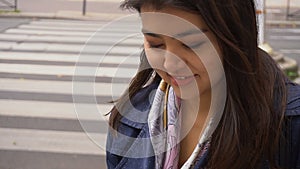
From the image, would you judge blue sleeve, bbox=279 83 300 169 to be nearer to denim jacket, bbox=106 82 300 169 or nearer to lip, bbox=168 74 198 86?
denim jacket, bbox=106 82 300 169

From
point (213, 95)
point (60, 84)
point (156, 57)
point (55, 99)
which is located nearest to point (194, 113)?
point (213, 95)

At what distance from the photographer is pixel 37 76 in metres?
7.63

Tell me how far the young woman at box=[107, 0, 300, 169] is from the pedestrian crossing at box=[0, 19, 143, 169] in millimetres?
166

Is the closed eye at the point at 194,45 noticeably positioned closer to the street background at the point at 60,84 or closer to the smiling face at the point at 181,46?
the smiling face at the point at 181,46

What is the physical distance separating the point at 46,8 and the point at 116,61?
31.9ft

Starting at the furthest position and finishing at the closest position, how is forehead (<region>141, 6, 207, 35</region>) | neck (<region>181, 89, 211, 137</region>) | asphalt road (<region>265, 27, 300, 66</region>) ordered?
asphalt road (<region>265, 27, 300, 66</region>), neck (<region>181, 89, 211, 137</region>), forehead (<region>141, 6, 207, 35</region>)

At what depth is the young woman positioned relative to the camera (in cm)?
124

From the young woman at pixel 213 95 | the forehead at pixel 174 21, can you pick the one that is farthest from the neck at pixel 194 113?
the forehead at pixel 174 21

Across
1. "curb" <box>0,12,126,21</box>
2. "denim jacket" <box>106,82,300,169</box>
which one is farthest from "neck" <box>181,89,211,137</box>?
"curb" <box>0,12,126,21</box>

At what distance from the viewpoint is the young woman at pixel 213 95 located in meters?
1.24

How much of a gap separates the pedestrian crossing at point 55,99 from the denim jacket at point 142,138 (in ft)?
0.21

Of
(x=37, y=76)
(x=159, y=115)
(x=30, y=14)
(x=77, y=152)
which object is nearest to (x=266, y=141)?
(x=159, y=115)

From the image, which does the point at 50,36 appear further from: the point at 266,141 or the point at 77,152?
the point at 266,141

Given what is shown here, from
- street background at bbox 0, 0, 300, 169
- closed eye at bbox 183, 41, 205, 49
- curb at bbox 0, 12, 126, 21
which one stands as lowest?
curb at bbox 0, 12, 126, 21
